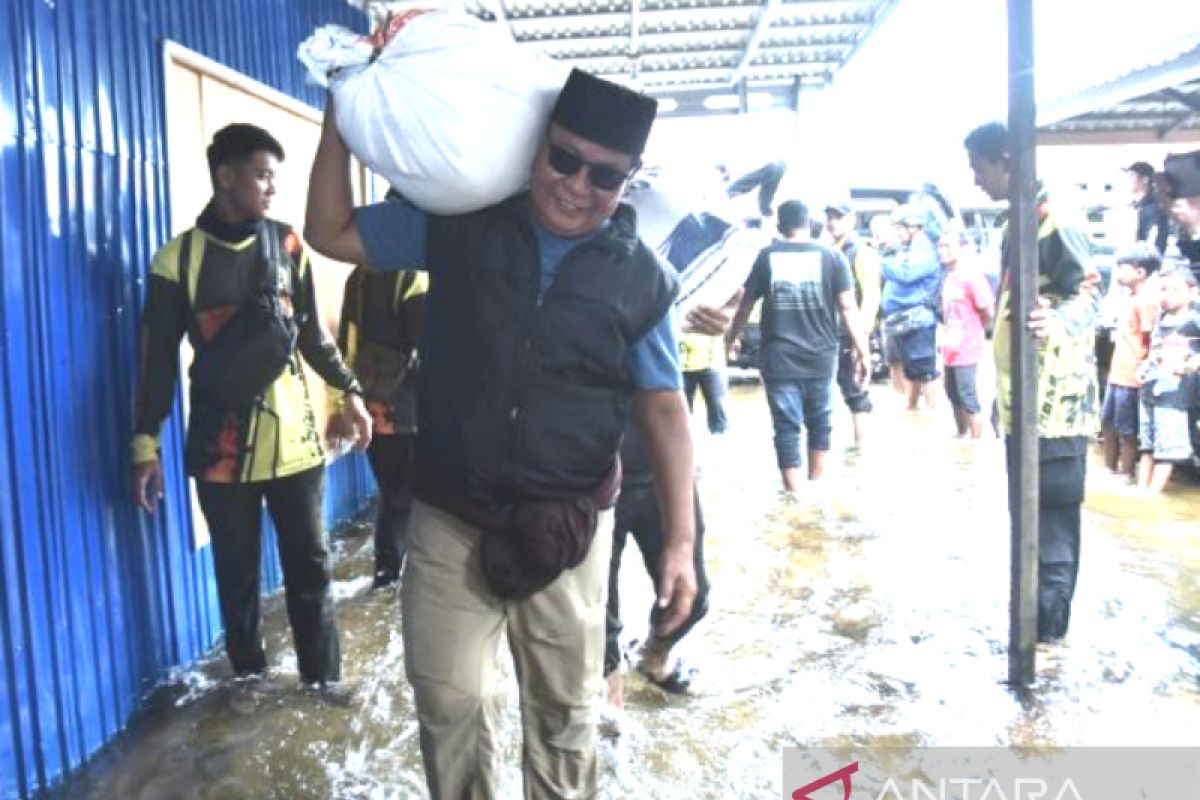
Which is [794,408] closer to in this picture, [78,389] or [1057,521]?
[1057,521]

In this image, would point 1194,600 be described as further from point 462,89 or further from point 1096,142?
point 1096,142

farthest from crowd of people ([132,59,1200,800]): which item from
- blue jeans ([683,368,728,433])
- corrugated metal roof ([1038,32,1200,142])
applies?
corrugated metal roof ([1038,32,1200,142])

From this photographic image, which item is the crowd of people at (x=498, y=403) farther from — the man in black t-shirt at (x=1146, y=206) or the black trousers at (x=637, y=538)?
the man in black t-shirt at (x=1146, y=206)

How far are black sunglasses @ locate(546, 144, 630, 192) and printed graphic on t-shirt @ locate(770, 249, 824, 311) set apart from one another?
13.7 ft

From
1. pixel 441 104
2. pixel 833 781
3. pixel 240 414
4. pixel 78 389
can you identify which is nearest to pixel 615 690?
pixel 833 781

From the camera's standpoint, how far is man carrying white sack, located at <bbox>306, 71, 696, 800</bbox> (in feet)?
6.56

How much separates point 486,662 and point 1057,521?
2521mm

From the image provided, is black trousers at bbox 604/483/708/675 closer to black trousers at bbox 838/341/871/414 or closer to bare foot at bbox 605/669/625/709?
bare foot at bbox 605/669/625/709

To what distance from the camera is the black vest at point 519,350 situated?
6.56 ft

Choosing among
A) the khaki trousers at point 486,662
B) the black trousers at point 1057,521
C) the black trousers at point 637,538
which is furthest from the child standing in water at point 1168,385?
the khaki trousers at point 486,662

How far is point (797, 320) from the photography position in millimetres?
6000

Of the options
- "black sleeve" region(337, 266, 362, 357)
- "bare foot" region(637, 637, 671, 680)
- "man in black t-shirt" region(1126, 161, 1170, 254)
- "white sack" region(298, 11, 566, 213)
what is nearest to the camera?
"white sack" region(298, 11, 566, 213)

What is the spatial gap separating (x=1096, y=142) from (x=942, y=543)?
34.9ft

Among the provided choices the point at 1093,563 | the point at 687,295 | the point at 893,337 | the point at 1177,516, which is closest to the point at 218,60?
the point at 687,295
